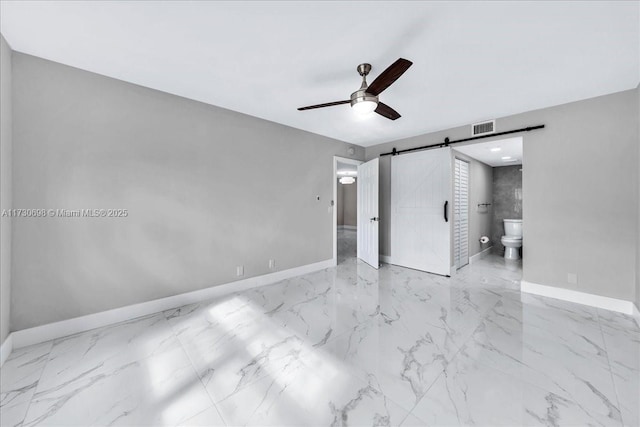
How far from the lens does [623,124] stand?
2771mm

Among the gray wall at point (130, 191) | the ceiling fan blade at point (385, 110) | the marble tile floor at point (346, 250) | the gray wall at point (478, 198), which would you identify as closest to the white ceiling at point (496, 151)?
the gray wall at point (478, 198)

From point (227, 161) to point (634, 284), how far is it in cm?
493

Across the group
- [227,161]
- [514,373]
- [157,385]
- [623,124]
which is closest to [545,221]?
[623,124]

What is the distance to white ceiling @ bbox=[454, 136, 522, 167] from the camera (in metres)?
3.78

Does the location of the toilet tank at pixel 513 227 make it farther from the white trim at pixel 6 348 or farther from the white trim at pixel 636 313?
the white trim at pixel 6 348

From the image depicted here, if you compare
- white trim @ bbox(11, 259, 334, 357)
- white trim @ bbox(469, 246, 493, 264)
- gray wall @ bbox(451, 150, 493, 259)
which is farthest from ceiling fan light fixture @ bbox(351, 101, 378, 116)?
white trim @ bbox(469, 246, 493, 264)

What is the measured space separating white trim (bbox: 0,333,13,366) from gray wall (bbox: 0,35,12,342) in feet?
0.13

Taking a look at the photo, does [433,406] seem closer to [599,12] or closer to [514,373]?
[514,373]

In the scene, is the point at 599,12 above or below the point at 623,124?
above

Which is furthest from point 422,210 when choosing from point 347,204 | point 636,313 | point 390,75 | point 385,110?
point 347,204

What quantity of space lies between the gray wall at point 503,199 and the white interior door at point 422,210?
8.49 feet

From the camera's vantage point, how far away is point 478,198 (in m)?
5.23

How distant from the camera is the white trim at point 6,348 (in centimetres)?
187

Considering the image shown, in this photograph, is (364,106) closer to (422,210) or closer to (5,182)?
(422,210)
